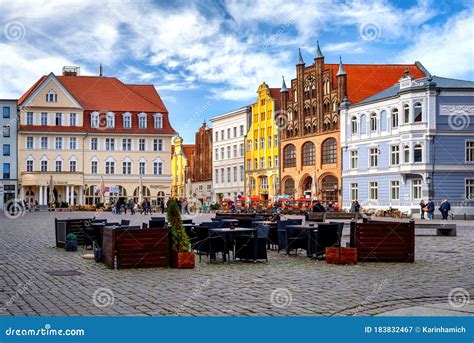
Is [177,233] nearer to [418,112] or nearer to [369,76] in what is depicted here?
[418,112]

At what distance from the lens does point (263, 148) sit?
257ft

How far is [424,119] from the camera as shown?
52281 mm

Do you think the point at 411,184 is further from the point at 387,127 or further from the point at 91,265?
the point at 91,265

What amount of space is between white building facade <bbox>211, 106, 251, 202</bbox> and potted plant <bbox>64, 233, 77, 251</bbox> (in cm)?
6429

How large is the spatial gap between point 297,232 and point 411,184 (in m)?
38.8

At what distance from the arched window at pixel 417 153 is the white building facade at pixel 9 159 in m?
45.6

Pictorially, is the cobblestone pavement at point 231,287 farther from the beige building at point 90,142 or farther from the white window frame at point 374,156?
the beige building at point 90,142

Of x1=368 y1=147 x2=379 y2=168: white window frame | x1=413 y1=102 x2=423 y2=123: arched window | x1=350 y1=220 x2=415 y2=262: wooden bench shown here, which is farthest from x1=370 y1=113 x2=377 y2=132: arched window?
x1=350 y1=220 x2=415 y2=262: wooden bench

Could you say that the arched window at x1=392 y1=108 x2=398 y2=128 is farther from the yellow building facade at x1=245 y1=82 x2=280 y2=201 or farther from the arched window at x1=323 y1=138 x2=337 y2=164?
the yellow building facade at x1=245 y1=82 x2=280 y2=201

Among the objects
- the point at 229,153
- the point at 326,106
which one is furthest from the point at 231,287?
the point at 229,153

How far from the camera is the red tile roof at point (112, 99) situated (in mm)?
77875

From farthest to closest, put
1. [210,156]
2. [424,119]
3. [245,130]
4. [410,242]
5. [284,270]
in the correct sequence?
[210,156]
[245,130]
[424,119]
[410,242]
[284,270]

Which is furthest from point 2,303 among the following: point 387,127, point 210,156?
point 210,156

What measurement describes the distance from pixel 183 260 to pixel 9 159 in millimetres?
67370
